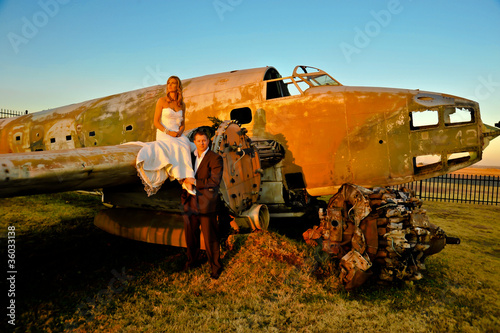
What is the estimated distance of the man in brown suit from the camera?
12.3 feet

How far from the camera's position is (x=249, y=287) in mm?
4051

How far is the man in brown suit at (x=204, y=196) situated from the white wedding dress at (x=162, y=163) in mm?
146

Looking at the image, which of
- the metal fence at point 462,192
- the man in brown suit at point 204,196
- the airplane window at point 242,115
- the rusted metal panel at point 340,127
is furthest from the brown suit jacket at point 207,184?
the metal fence at point 462,192

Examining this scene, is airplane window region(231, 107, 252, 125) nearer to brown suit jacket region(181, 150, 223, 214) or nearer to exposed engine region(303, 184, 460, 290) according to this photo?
brown suit jacket region(181, 150, 223, 214)

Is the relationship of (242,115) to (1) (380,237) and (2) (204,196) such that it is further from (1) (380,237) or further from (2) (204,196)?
(1) (380,237)

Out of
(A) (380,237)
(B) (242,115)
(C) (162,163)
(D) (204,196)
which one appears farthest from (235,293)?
(B) (242,115)

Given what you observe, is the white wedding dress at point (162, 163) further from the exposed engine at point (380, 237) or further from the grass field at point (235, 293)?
the exposed engine at point (380, 237)

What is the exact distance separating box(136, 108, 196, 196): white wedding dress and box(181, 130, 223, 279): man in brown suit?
0.15 m

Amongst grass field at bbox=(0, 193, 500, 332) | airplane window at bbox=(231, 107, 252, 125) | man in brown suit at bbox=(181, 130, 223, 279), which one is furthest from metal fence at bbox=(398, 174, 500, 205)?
man in brown suit at bbox=(181, 130, 223, 279)

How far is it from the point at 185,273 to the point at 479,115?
593cm

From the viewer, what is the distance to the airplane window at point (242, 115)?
681 cm

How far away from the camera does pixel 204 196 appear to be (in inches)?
149

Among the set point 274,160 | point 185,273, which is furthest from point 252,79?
point 185,273

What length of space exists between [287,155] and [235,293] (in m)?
3.23
